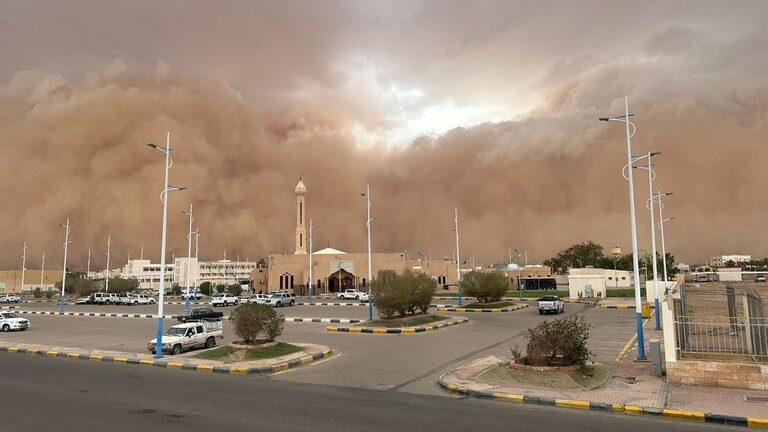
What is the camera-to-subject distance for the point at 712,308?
1173 inches

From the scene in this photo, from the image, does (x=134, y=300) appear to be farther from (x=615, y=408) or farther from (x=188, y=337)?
(x=615, y=408)

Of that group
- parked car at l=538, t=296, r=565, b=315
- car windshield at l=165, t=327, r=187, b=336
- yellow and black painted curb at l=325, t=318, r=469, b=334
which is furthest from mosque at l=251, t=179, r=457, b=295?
car windshield at l=165, t=327, r=187, b=336

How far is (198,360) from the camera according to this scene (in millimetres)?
18281

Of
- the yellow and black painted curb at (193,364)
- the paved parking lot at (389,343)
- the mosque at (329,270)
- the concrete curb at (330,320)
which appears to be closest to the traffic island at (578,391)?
the paved parking lot at (389,343)

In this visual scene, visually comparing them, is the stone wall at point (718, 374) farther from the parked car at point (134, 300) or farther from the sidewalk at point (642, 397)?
the parked car at point (134, 300)

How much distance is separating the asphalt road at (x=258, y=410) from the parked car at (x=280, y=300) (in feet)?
121

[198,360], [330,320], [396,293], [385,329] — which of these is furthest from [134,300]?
[198,360]

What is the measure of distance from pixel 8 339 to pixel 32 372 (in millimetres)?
13955

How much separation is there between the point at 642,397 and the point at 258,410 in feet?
29.0

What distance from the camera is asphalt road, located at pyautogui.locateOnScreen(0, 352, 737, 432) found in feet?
30.7

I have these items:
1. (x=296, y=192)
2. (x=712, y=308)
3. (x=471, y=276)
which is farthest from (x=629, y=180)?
(x=296, y=192)

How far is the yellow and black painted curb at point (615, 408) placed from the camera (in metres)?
9.79

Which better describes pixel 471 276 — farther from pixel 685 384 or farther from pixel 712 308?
pixel 685 384

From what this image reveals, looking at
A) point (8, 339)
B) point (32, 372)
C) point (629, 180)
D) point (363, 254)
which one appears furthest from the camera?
point (363, 254)
